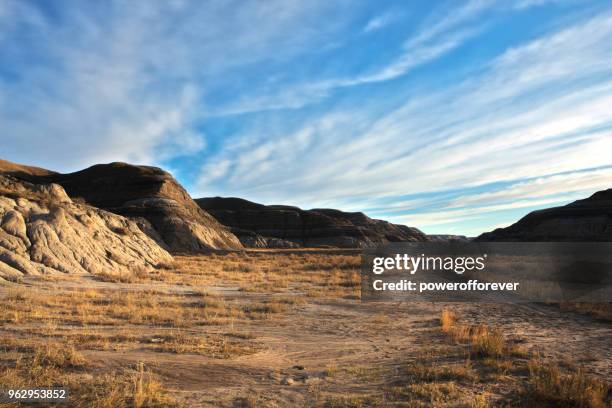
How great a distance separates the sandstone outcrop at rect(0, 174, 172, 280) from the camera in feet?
70.0

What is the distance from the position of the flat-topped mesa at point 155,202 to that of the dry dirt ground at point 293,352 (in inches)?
1575

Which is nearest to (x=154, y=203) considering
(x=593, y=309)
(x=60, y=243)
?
(x=60, y=243)

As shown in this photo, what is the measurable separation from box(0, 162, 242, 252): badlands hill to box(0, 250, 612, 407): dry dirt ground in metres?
37.8

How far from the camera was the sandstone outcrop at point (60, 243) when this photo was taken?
21344mm

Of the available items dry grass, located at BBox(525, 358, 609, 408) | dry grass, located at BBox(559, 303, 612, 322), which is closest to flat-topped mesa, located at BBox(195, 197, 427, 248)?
dry grass, located at BBox(559, 303, 612, 322)

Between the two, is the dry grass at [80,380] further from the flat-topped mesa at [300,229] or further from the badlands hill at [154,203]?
the flat-topped mesa at [300,229]

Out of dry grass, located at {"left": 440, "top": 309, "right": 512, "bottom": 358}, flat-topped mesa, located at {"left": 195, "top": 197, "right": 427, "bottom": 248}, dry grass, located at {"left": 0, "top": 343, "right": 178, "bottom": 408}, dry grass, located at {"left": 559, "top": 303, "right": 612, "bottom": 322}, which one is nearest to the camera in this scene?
dry grass, located at {"left": 0, "top": 343, "right": 178, "bottom": 408}

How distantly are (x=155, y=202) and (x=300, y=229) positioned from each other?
56066mm

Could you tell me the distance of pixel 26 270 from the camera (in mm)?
20297

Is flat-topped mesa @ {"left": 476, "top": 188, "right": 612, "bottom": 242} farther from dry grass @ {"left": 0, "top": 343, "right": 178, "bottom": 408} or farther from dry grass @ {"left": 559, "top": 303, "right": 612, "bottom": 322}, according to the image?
dry grass @ {"left": 0, "top": 343, "right": 178, "bottom": 408}
